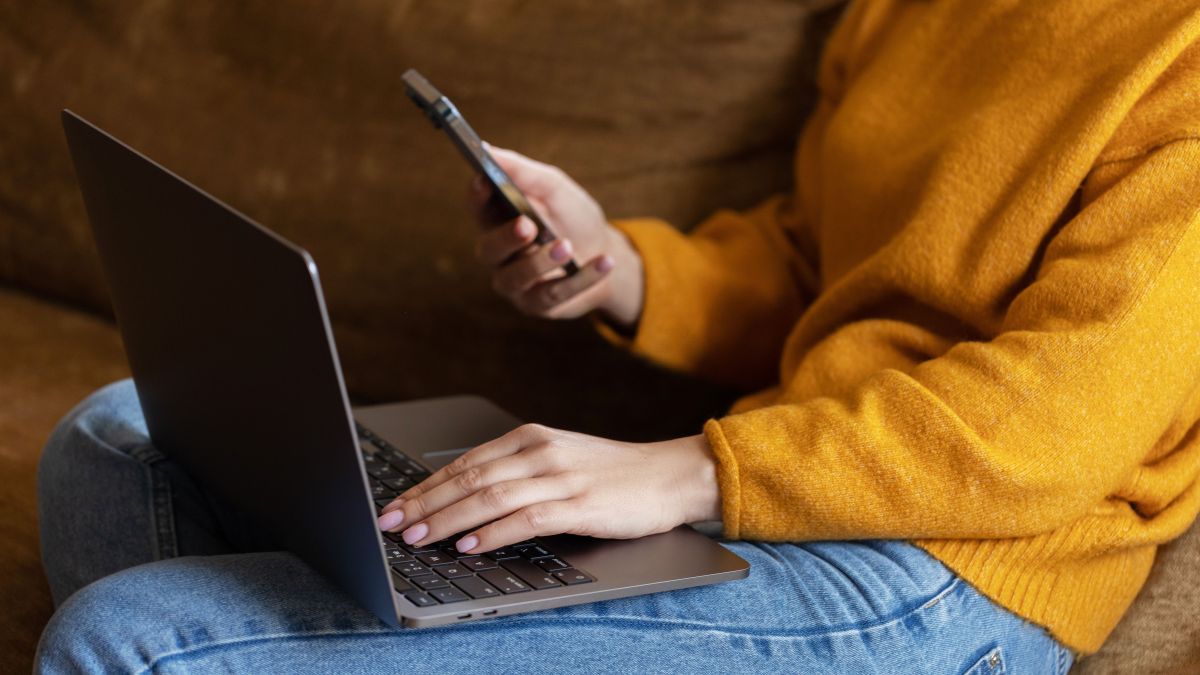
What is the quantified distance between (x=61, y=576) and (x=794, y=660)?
534 millimetres

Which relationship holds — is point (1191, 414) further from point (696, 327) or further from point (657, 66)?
point (657, 66)

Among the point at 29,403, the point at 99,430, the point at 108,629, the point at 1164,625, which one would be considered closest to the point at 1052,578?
the point at 1164,625

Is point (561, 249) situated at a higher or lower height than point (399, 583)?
higher

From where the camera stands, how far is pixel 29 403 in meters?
1.29

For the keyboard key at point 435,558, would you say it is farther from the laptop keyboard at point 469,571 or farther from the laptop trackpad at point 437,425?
the laptop trackpad at point 437,425

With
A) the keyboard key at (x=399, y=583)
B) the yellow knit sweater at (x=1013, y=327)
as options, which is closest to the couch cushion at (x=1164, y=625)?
the yellow knit sweater at (x=1013, y=327)

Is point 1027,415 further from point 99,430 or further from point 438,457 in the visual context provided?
point 99,430

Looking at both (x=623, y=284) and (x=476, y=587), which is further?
(x=623, y=284)

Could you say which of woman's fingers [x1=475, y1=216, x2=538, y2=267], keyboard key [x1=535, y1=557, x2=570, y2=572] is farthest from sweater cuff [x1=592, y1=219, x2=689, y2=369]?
keyboard key [x1=535, y1=557, x2=570, y2=572]

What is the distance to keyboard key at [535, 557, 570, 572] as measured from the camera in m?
0.74

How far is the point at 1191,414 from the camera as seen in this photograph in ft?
2.77

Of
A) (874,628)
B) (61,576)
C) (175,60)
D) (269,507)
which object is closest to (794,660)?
(874,628)

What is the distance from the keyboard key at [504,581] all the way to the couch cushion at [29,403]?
0.37 metres

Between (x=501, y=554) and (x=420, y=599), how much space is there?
0.09m
